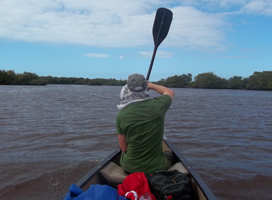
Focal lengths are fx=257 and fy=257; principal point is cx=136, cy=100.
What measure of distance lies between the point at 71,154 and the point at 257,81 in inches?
2686

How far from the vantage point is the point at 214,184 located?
476 cm

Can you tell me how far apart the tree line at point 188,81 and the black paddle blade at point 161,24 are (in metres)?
62.3

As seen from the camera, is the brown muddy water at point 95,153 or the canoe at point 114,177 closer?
the canoe at point 114,177

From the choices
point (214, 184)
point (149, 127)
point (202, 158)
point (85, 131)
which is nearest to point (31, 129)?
point (85, 131)

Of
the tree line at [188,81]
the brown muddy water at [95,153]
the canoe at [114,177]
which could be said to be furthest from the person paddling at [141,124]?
the tree line at [188,81]

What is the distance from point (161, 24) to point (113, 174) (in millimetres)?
4005

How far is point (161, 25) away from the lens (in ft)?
19.7

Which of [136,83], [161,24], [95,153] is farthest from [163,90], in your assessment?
[95,153]

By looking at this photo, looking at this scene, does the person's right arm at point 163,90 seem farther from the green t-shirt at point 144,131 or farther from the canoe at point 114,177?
the canoe at point 114,177

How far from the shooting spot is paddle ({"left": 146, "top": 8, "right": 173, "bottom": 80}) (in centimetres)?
589

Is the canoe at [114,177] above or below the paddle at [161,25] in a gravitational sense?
below

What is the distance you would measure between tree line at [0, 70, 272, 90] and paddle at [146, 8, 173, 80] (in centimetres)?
6232

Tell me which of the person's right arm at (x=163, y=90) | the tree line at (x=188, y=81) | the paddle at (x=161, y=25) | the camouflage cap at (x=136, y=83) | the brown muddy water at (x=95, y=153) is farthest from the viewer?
the tree line at (x=188, y=81)

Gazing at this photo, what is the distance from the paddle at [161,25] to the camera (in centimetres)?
589
